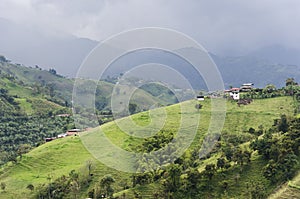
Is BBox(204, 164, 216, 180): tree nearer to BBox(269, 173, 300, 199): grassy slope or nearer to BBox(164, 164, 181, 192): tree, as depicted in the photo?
BBox(164, 164, 181, 192): tree

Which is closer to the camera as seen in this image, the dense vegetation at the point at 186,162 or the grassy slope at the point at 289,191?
the grassy slope at the point at 289,191

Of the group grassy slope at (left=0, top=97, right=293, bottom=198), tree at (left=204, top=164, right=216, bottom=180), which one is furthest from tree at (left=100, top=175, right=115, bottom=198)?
tree at (left=204, top=164, right=216, bottom=180)

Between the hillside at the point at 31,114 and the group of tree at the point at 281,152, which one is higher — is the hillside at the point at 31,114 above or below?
above

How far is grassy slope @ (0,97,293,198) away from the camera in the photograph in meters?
32.0

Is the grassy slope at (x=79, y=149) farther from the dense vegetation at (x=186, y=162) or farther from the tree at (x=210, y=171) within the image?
the tree at (x=210, y=171)

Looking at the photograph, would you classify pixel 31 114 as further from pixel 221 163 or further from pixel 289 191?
pixel 289 191

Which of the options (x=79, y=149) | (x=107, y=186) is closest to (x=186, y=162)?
(x=107, y=186)

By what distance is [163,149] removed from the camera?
2125 centimetres

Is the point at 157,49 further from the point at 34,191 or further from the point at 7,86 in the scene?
the point at 7,86

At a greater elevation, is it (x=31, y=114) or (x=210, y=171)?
(x=31, y=114)

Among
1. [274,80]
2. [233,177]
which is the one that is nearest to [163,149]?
[233,177]

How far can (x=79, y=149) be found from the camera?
37.4 m

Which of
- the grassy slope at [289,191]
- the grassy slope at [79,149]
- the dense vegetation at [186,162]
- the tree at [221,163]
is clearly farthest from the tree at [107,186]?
the grassy slope at [289,191]

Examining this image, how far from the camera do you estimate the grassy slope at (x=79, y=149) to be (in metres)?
32.0
